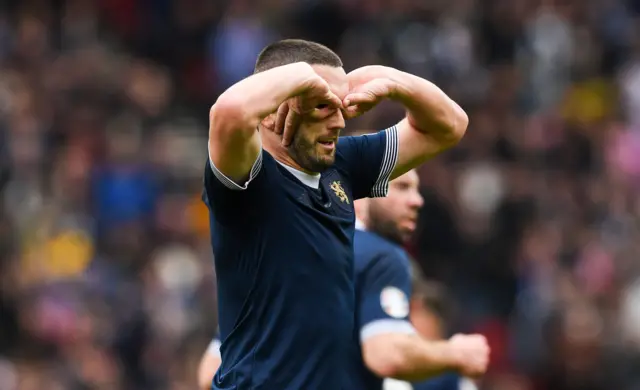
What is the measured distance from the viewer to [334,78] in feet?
14.9

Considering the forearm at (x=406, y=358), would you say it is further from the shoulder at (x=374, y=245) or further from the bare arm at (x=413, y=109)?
the bare arm at (x=413, y=109)

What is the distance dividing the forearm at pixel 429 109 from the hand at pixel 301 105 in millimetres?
385

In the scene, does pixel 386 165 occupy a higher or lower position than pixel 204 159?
higher

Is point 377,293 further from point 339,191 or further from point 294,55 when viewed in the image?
point 294,55

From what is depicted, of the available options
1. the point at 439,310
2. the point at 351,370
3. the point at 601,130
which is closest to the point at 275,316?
the point at 351,370

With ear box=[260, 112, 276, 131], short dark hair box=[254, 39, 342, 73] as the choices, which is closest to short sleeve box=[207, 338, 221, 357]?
ear box=[260, 112, 276, 131]

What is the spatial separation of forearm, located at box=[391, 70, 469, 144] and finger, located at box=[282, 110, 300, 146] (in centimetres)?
41

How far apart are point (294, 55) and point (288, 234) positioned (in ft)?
1.95

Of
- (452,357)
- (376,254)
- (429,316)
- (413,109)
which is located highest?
(413,109)

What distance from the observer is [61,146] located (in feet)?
42.7

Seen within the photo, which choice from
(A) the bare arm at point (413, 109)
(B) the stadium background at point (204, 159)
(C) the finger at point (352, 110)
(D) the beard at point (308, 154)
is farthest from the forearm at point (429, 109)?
(B) the stadium background at point (204, 159)

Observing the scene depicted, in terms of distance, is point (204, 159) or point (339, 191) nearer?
point (339, 191)

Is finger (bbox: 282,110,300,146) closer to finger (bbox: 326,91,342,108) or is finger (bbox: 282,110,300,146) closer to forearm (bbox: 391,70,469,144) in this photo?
finger (bbox: 326,91,342,108)

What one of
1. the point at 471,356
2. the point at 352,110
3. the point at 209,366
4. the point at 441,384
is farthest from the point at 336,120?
the point at 441,384
